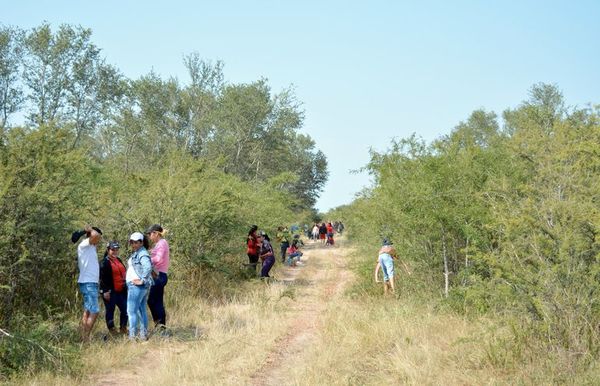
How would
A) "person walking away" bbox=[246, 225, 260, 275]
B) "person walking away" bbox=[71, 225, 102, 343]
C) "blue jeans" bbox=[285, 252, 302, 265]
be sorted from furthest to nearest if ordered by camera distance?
"blue jeans" bbox=[285, 252, 302, 265], "person walking away" bbox=[246, 225, 260, 275], "person walking away" bbox=[71, 225, 102, 343]

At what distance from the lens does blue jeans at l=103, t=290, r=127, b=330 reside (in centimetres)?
886

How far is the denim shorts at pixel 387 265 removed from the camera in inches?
479

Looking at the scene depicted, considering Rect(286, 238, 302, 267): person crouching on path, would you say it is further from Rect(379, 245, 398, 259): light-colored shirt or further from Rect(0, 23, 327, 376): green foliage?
Rect(379, 245, 398, 259): light-colored shirt

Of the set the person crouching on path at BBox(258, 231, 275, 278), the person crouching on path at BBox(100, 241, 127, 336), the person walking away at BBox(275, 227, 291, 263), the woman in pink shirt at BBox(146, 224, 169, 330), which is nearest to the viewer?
the person crouching on path at BBox(100, 241, 127, 336)

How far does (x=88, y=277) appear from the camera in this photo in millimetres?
8062

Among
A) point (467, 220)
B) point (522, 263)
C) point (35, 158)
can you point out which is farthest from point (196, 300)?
point (522, 263)

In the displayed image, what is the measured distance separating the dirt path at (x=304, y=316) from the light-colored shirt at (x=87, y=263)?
2.82 m

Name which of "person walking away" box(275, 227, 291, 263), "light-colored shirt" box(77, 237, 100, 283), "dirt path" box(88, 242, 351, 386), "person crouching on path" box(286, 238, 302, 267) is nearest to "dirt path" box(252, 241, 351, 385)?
"dirt path" box(88, 242, 351, 386)

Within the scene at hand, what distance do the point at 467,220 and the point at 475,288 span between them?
2.64 meters

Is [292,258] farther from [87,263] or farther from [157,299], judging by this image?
[87,263]

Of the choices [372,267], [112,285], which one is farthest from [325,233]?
[112,285]

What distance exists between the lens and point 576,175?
24.0 ft

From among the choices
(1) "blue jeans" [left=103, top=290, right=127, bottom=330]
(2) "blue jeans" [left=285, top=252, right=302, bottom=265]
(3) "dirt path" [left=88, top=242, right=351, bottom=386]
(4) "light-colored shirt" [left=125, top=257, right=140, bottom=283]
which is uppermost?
(4) "light-colored shirt" [left=125, top=257, right=140, bottom=283]

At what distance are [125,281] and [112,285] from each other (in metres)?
0.21
